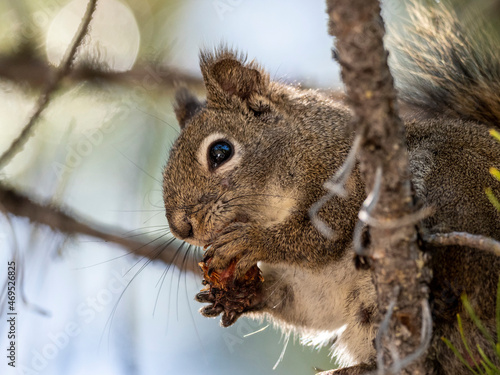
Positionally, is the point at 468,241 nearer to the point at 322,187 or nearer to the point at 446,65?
the point at 322,187

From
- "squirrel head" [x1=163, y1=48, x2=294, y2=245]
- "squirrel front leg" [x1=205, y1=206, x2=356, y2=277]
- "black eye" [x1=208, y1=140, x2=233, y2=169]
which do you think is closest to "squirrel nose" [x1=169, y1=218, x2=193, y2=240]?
"squirrel head" [x1=163, y1=48, x2=294, y2=245]

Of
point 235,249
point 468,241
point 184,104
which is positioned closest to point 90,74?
point 184,104

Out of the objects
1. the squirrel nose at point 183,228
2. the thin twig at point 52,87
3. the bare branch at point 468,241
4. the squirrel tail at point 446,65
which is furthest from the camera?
the squirrel tail at point 446,65

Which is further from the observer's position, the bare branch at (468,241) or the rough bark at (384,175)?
the bare branch at (468,241)

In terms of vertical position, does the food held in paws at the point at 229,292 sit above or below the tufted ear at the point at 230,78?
below

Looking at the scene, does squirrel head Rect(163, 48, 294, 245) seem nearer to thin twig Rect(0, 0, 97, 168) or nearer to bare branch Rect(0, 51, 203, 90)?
bare branch Rect(0, 51, 203, 90)

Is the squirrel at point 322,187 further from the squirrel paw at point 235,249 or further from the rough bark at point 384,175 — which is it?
the rough bark at point 384,175

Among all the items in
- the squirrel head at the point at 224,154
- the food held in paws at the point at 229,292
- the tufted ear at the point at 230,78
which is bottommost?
the food held in paws at the point at 229,292

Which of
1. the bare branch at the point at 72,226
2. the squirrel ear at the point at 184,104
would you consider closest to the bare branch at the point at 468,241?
the bare branch at the point at 72,226
